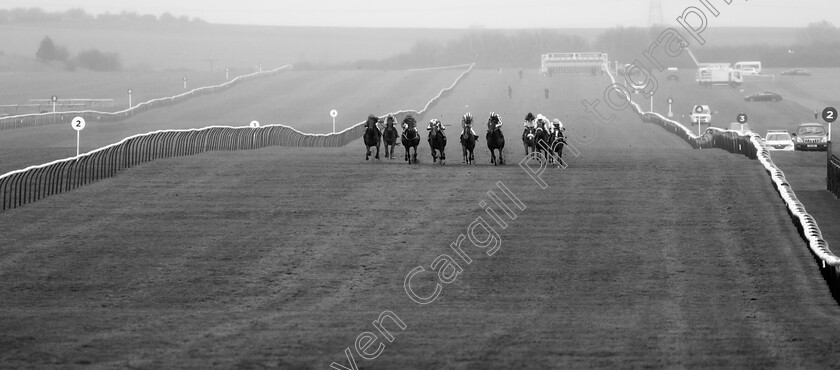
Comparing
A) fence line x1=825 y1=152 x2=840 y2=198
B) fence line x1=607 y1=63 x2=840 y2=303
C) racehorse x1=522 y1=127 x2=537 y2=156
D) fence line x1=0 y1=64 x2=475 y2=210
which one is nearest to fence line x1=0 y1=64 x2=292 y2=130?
fence line x1=0 y1=64 x2=475 y2=210

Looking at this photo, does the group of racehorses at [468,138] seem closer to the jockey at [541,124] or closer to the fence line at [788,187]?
the jockey at [541,124]

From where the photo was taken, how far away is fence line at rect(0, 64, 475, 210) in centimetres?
2886

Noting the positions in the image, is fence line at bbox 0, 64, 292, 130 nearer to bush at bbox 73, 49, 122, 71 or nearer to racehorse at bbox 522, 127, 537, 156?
racehorse at bbox 522, 127, 537, 156

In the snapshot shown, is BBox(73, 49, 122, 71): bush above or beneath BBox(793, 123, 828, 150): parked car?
above

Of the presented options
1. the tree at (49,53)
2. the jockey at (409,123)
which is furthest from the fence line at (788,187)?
the tree at (49,53)

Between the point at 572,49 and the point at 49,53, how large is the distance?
57.4 meters

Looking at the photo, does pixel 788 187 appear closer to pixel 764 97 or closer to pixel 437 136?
pixel 437 136

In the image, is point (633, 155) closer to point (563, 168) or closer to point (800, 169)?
point (563, 168)

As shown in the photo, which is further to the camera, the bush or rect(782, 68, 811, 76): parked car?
the bush

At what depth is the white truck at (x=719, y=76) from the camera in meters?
114

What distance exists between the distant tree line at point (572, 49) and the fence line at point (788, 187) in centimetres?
8123

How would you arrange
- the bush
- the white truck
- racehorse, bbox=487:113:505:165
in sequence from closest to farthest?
racehorse, bbox=487:113:505:165
the white truck
the bush

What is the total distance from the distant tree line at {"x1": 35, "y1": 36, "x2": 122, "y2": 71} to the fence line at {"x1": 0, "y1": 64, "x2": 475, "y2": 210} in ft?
281

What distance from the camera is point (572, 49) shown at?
152 m
